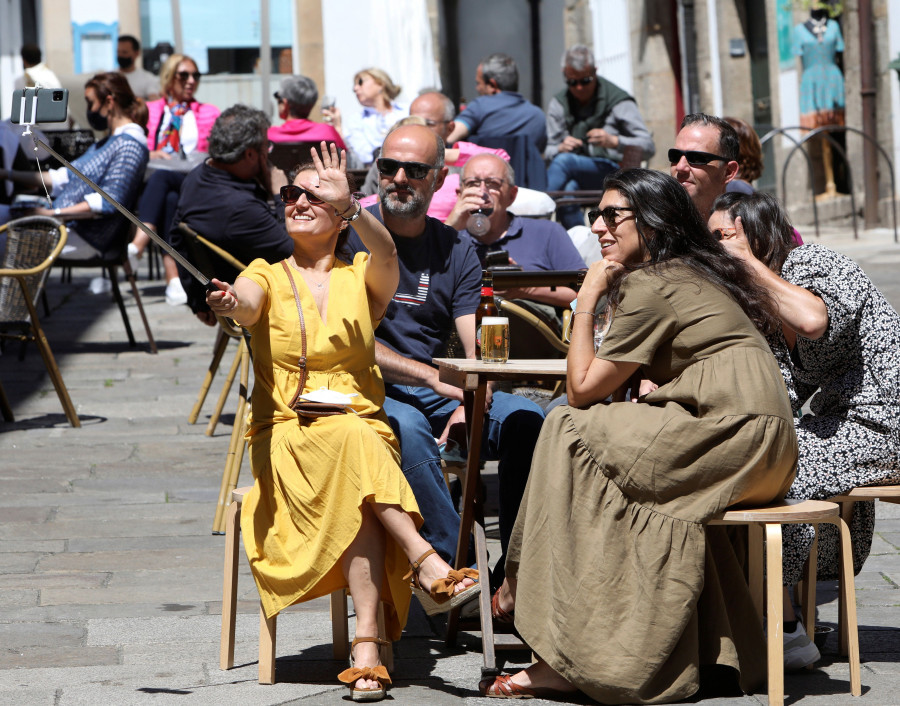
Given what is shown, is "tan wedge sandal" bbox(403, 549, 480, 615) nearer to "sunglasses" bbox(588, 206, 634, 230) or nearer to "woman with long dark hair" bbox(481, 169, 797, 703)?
"woman with long dark hair" bbox(481, 169, 797, 703)

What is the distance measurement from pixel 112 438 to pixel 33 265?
1180mm

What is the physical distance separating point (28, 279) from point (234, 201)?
1867mm

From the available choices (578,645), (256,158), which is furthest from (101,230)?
(578,645)

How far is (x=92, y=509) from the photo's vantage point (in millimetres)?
5844

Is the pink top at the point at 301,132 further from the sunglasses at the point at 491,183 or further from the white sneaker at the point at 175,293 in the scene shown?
the sunglasses at the point at 491,183

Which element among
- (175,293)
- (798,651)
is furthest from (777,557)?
(175,293)

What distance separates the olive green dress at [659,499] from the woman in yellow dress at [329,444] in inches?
12.7

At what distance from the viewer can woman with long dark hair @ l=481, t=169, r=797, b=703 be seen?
11.4ft

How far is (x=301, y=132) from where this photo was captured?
966 centimetres

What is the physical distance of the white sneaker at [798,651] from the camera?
3.77 meters

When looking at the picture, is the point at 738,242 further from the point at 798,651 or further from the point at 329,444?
the point at 329,444

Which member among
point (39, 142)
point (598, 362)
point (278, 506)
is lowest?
point (278, 506)

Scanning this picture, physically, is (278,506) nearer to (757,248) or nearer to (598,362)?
(598,362)

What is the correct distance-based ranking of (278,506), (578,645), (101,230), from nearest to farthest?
(578,645)
(278,506)
(101,230)
